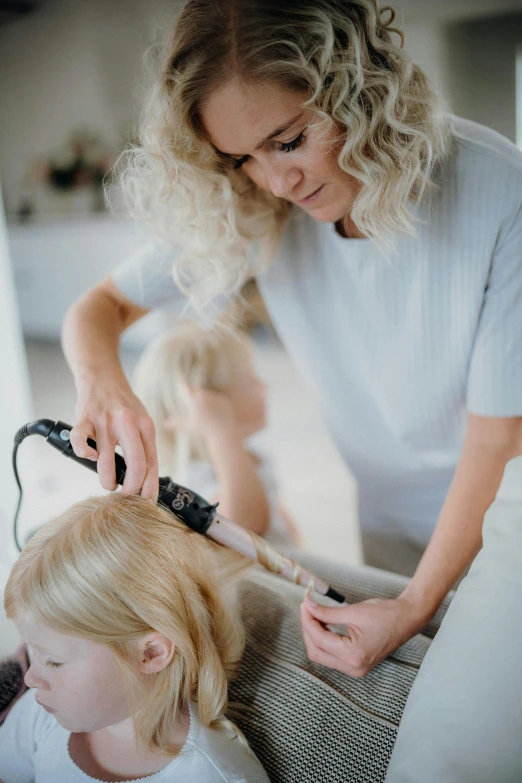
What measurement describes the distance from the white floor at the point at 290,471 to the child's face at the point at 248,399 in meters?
0.34

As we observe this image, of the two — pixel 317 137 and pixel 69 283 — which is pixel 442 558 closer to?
pixel 317 137

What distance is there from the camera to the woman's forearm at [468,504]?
3.05 ft

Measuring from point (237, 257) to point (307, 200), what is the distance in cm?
19

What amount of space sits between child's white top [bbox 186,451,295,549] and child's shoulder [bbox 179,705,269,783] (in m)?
0.75

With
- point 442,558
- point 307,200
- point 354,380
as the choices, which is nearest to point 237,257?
point 307,200

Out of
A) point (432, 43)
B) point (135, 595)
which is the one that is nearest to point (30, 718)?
point (135, 595)

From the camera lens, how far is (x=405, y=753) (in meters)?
0.67

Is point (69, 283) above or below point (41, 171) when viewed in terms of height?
below

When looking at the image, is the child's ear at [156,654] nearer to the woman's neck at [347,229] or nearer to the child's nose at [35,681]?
the child's nose at [35,681]

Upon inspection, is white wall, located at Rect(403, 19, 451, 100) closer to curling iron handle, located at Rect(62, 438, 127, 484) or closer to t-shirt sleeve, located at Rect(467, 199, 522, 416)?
t-shirt sleeve, located at Rect(467, 199, 522, 416)

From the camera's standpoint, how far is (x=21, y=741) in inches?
34.5

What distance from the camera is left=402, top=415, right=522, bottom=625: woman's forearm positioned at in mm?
931

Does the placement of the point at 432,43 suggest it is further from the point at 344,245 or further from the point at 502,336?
the point at 502,336

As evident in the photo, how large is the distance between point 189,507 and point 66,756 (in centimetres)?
35
